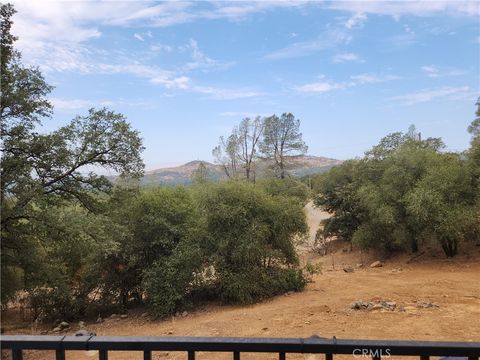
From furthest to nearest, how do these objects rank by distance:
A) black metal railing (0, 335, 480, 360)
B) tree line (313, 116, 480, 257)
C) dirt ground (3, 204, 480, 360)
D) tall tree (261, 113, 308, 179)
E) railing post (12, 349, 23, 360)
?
tall tree (261, 113, 308, 179), tree line (313, 116, 480, 257), dirt ground (3, 204, 480, 360), railing post (12, 349, 23, 360), black metal railing (0, 335, 480, 360)

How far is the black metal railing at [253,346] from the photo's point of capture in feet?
5.14

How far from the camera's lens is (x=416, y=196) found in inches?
547

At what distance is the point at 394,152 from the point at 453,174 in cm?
331

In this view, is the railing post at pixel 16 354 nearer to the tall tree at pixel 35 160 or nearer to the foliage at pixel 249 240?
the tall tree at pixel 35 160

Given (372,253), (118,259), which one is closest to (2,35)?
(118,259)

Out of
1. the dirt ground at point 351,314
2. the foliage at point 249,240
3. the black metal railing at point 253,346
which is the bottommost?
the dirt ground at point 351,314

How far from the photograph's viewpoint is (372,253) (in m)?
18.5

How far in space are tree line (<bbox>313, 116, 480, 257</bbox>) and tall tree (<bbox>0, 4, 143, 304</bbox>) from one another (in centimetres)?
983

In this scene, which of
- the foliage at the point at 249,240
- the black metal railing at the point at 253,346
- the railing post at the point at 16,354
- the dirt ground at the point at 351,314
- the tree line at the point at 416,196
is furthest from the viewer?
the tree line at the point at 416,196

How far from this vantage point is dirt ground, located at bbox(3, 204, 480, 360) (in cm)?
767

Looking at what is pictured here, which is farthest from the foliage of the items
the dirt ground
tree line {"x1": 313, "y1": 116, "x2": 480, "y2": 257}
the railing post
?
the railing post

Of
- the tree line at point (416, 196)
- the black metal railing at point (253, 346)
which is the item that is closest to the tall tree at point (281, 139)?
the tree line at point (416, 196)

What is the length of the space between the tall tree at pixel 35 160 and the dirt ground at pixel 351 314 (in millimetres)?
2636

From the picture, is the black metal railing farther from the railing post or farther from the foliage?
the foliage
